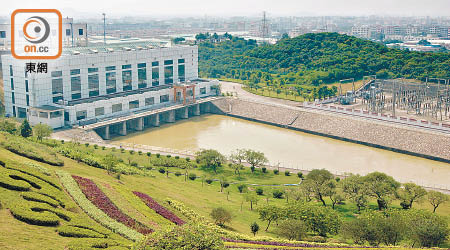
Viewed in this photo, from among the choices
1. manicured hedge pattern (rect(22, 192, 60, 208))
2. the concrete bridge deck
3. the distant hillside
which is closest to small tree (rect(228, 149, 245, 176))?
the concrete bridge deck

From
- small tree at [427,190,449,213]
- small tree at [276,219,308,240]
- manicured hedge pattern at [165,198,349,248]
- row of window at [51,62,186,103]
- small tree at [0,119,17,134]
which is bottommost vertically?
small tree at [427,190,449,213]

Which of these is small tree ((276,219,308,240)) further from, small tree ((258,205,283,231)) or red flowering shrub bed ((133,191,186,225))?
red flowering shrub bed ((133,191,186,225))

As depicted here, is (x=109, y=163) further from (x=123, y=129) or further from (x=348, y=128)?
(x=348, y=128)

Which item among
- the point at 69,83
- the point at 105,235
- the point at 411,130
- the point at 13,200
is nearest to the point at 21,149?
the point at 13,200

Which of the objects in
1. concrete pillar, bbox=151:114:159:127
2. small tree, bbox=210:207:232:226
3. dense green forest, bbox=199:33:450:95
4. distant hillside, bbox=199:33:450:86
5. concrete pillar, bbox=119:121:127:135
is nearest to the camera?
small tree, bbox=210:207:232:226

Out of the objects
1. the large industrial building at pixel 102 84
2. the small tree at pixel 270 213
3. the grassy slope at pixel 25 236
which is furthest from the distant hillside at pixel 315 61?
the grassy slope at pixel 25 236

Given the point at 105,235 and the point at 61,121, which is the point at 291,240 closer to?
the point at 105,235
